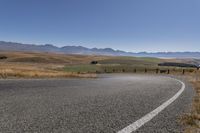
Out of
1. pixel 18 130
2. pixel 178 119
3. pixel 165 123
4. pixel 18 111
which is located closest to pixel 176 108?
pixel 178 119

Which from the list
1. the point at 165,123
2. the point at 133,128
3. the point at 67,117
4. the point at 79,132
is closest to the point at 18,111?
the point at 67,117

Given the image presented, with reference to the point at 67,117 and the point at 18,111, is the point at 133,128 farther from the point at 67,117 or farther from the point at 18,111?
the point at 18,111

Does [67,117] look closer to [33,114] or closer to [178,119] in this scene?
[33,114]

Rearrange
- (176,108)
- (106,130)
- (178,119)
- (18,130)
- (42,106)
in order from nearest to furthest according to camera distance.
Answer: (18,130), (106,130), (178,119), (42,106), (176,108)

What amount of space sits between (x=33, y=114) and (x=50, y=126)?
1.40 m

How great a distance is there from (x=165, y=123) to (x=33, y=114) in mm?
3219

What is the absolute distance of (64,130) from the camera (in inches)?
217

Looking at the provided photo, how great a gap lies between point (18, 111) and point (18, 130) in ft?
7.04

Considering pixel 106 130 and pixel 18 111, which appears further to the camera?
pixel 18 111

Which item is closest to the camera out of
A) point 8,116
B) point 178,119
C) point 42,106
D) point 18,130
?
point 18,130

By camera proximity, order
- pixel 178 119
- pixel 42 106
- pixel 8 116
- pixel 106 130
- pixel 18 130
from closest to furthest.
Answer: pixel 18 130, pixel 106 130, pixel 8 116, pixel 178 119, pixel 42 106

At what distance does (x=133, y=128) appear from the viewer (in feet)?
19.8

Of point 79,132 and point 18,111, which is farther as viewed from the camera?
point 18,111

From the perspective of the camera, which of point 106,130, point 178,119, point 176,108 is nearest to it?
point 106,130
